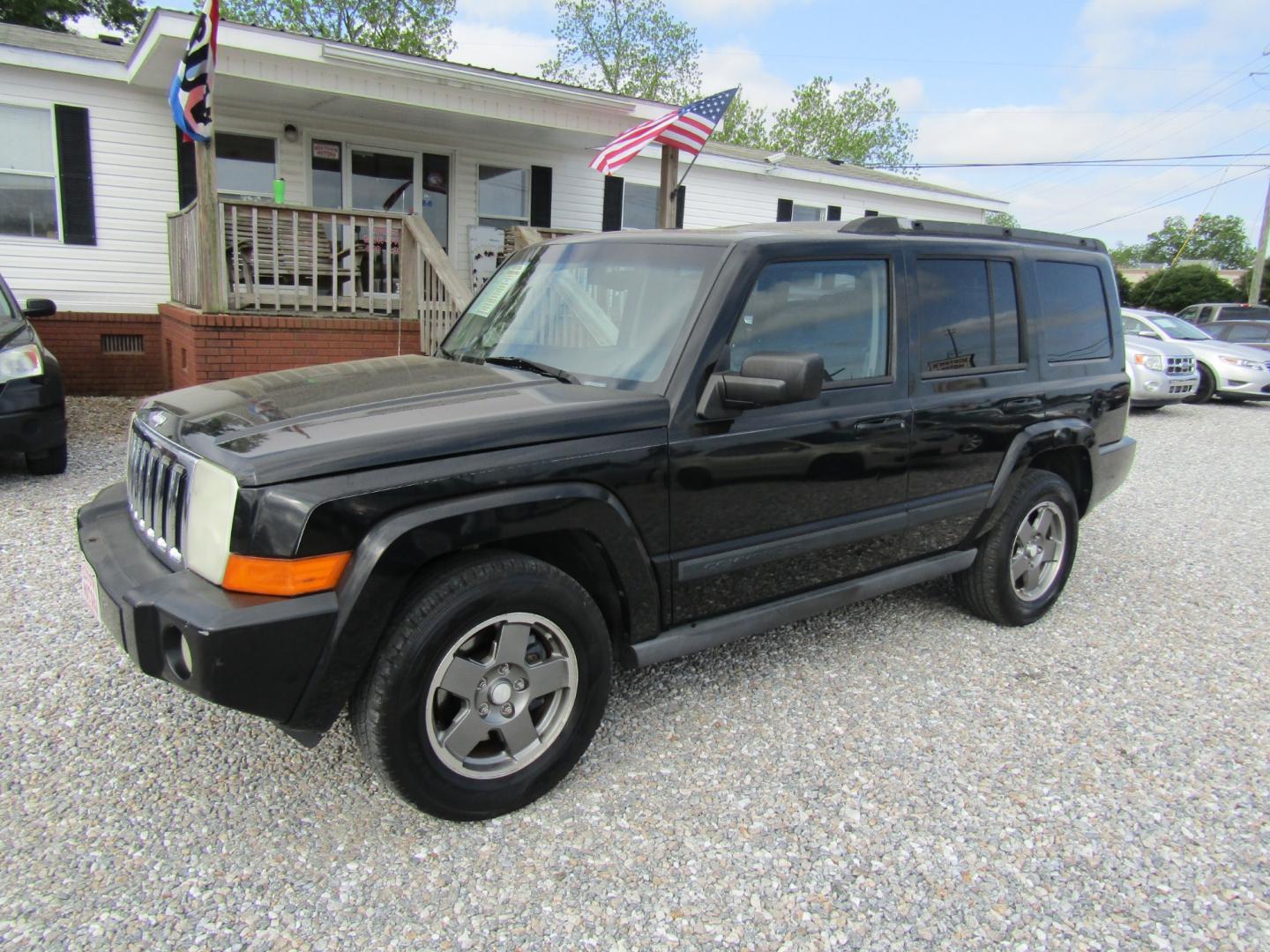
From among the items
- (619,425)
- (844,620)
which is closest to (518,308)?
(619,425)

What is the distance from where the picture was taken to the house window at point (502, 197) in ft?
39.7

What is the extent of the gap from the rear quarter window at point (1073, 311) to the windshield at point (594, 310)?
79.4 inches

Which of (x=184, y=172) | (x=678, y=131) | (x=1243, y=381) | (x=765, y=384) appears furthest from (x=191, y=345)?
(x=1243, y=381)

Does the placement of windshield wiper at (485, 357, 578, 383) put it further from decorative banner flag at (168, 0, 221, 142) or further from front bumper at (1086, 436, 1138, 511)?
decorative banner flag at (168, 0, 221, 142)

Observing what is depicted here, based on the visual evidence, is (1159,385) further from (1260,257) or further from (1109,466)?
(1260,257)

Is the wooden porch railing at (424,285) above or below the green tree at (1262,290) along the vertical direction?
below

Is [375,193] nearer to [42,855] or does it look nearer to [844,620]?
[844,620]

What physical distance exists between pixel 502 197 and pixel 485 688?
36.2 feet

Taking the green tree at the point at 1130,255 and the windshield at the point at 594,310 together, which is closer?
the windshield at the point at 594,310

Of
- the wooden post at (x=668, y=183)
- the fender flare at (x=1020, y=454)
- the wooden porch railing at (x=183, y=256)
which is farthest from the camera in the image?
the wooden post at (x=668, y=183)

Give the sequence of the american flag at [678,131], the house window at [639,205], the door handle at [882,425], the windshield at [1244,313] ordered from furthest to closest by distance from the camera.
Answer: the windshield at [1244,313] → the house window at [639,205] → the american flag at [678,131] → the door handle at [882,425]

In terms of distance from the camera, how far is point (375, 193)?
37.0 ft

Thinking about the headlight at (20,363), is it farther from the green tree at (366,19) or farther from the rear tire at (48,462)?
the green tree at (366,19)

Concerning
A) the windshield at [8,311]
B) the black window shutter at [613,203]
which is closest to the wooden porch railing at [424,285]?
the windshield at [8,311]
